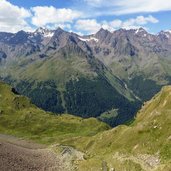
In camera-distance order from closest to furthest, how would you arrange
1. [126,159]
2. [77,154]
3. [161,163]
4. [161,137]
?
[161,163]
[126,159]
[161,137]
[77,154]

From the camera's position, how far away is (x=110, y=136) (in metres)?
169

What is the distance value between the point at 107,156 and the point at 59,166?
54.5ft

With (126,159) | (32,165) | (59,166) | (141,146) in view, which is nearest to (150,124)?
(141,146)

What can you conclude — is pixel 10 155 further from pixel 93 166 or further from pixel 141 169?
pixel 141 169

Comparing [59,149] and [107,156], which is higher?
[107,156]

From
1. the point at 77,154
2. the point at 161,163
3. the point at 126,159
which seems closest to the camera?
the point at 161,163

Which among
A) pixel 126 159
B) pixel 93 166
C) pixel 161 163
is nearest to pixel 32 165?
pixel 93 166

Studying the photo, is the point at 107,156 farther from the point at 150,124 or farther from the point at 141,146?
the point at 150,124

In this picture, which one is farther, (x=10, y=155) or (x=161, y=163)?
(x=10, y=155)

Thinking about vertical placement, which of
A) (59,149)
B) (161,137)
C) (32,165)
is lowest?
(59,149)

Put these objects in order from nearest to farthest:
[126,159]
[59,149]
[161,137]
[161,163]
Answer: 1. [161,163]
2. [126,159]
3. [161,137]
4. [59,149]

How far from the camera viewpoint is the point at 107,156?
122m

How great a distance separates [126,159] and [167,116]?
100 ft

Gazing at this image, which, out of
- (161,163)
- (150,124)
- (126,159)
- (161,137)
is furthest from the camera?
(150,124)
